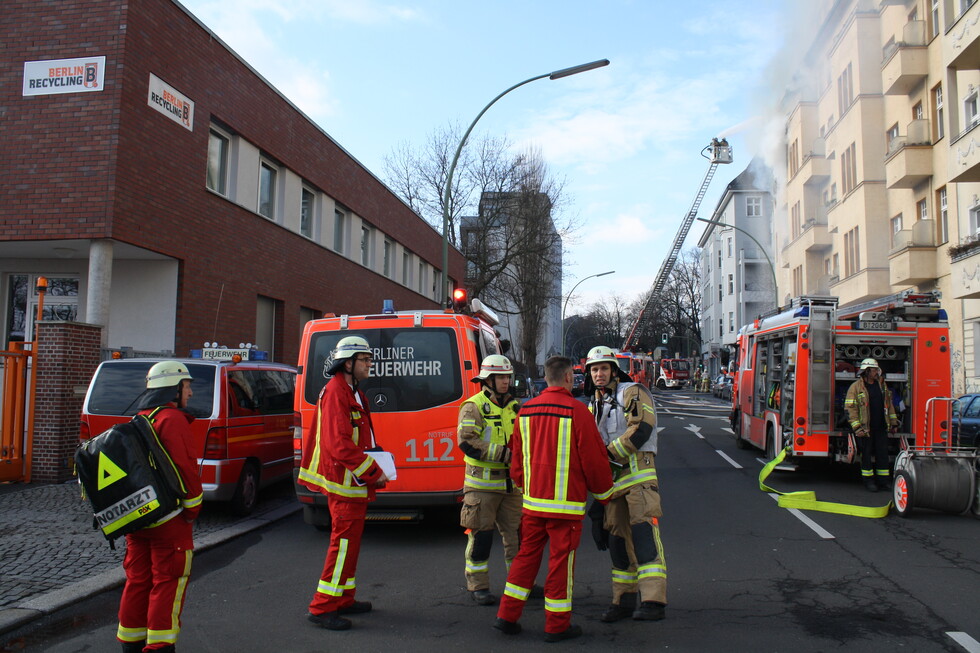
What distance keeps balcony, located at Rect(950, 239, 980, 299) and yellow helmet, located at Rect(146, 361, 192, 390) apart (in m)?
19.2

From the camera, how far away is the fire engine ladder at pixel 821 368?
1015 centimetres

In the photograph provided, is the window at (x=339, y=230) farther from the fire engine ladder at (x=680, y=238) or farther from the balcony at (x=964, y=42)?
the fire engine ladder at (x=680, y=238)

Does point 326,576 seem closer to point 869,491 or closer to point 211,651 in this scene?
point 211,651

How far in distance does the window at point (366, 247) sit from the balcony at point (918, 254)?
16.5 m

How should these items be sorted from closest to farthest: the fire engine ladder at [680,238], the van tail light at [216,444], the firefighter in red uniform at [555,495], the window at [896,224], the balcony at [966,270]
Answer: the firefighter in red uniform at [555,495], the van tail light at [216,444], the balcony at [966,270], the window at [896,224], the fire engine ladder at [680,238]

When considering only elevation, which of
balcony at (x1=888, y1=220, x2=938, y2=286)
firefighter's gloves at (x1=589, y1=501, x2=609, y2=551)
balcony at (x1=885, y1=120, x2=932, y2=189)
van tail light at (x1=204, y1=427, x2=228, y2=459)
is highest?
balcony at (x1=885, y1=120, x2=932, y2=189)

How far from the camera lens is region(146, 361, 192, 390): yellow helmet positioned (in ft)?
13.1

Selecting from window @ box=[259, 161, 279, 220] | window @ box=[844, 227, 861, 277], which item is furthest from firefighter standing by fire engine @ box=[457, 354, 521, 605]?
window @ box=[844, 227, 861, 277]

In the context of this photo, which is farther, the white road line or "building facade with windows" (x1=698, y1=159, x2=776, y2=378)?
"building facade with windows" (x1=698, y1=159, x2=776, y2=378)

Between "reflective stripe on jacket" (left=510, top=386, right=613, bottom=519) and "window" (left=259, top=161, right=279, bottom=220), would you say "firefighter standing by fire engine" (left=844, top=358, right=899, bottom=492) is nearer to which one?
"reflective stripe on jacket" (left=510, top=386, right=613, bottom=519)

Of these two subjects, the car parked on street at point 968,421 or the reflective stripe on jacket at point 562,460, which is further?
the car parked on street at point 968,421

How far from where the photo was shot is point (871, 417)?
9625 mm

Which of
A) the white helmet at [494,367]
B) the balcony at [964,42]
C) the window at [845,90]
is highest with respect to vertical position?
the window at [845,90]

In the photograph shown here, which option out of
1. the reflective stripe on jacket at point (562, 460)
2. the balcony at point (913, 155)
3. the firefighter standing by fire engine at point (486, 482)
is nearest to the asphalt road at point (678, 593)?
the firefighter standing by fire engine at point (486, 482)
